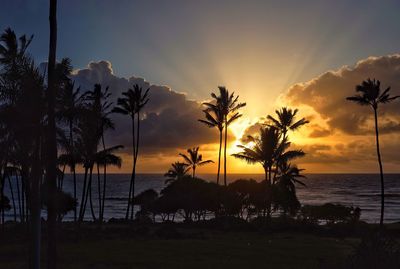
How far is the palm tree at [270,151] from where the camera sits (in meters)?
45.8

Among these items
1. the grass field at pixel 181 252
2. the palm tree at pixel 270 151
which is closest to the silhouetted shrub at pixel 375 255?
the grass field at pixel 181 252

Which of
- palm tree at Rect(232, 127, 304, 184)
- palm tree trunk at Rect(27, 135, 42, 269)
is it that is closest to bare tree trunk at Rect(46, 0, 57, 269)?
palm tree trunk at Rect(27, 135, 42, 269)

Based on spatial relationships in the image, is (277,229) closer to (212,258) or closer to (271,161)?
(271,161)

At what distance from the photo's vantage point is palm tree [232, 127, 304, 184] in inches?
1802

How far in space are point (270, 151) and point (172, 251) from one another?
2087 centimetres

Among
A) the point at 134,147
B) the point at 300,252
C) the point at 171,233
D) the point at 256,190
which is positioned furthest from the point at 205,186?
the point at 300,252

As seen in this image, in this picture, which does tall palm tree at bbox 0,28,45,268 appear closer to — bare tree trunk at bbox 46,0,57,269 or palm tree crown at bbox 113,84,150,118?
bare tree trunk at bbox 46,0,57,269

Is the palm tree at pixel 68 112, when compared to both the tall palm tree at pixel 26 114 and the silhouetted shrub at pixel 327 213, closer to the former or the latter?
the tall palm tree at pixel 26 114

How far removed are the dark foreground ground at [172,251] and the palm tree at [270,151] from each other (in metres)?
9.08

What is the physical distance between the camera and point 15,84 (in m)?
17.6

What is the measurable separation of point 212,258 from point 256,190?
30.4m

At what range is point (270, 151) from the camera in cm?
4628

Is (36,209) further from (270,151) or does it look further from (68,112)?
(270,151)

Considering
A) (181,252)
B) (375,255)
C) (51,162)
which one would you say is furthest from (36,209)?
(181,252)
